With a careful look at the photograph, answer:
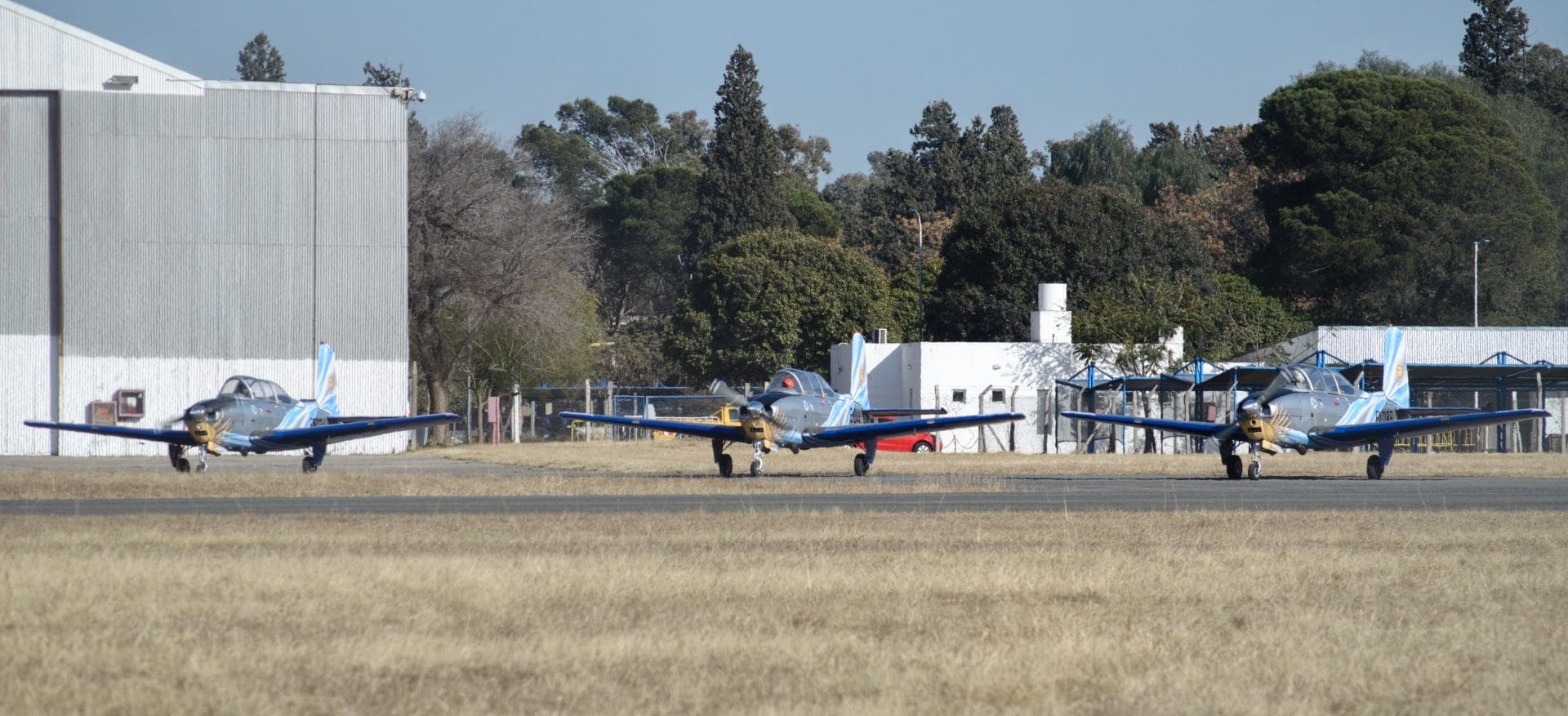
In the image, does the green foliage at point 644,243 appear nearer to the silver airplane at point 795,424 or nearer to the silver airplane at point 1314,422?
the silver airplane at point 795,424

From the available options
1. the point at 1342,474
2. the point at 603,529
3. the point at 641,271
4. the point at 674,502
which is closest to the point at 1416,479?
the point at 1342,474

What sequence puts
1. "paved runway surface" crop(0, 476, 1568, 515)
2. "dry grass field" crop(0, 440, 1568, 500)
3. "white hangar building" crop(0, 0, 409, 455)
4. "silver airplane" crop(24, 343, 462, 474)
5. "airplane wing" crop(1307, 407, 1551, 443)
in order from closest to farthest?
"paved runway surface" crop(0, 476, 1568, 515) → "dry grass field" crop(0, 440, 1568, 500) → "airplane wing" crop(1307, 407, 1551, 443) → "silver airplane" crop(24, 343, 462, 474) → "white hangar building" crop(0, 0, 409, 455)

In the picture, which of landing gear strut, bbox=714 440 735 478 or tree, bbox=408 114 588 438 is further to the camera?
tree, bbox=408 114 588 438

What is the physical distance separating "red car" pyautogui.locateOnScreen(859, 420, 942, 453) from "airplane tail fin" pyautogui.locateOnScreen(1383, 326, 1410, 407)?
47.9 ft

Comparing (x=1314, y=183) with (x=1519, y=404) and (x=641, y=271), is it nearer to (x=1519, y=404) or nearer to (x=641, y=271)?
(x=1519, y=404)

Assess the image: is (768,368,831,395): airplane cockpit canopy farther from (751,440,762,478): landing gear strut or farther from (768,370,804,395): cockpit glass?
(751,440,762,478): landing gear strut

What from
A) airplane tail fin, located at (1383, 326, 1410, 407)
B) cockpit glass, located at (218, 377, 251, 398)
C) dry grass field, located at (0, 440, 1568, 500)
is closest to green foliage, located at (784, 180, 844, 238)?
dry grass field, located at (0, 440, 1568, 500)

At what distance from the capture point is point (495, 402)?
5372 centimetres

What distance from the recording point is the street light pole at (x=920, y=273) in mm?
66438

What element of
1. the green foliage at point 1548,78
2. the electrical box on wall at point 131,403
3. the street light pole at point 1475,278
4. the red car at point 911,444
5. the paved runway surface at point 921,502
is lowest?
the red car at point 911,444

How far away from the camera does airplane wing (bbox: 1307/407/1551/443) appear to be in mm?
28359

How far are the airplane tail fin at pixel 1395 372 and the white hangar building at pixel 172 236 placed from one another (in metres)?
26.4

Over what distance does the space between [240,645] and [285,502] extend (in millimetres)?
12327

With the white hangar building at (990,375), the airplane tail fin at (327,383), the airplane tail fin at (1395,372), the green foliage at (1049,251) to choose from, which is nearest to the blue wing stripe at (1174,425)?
the airplane tail fin at (1395,372)
